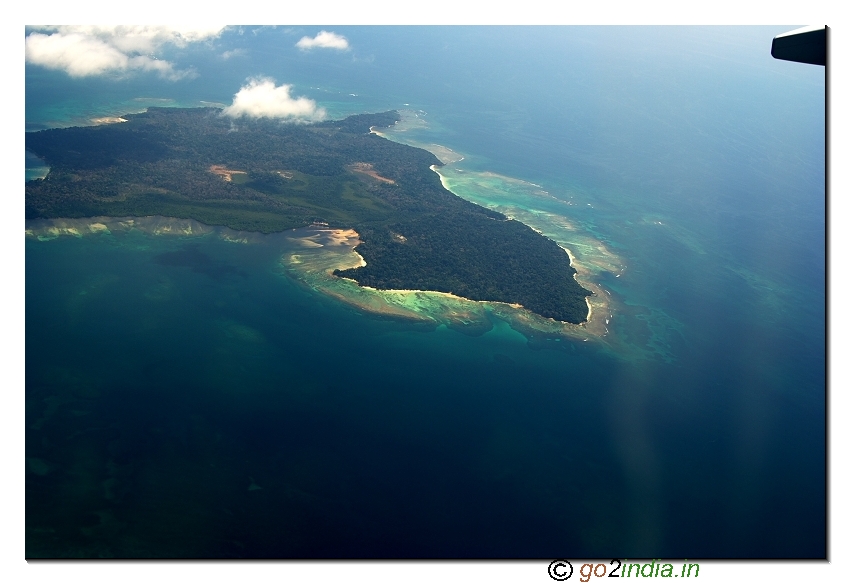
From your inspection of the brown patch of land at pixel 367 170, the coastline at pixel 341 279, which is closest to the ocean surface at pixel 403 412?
the coastline at pixel 341 279

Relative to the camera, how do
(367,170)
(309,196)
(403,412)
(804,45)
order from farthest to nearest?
(367,170)
(309,196)
(403,412)
(804,45)

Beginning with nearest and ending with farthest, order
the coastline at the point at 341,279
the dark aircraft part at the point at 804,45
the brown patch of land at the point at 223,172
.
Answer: the dark aircraft part at the point at 804,45
the coastline at the point at 341,279
the brown patch of land at the point at 223,172

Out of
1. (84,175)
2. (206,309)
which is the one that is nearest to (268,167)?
(84,175)

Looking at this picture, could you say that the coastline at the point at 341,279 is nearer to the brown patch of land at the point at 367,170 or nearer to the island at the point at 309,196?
the island at the point at 309,196

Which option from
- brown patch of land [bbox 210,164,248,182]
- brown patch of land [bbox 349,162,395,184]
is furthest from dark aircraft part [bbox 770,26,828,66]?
brown patch of land [bbox 349,162,395,184]

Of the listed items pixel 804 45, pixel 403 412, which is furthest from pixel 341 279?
pixel 804 45

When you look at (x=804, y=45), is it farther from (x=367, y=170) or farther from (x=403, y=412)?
(x=367, y=170)
